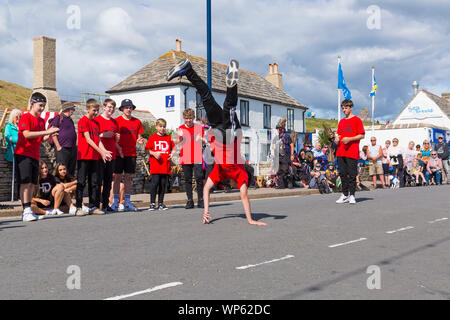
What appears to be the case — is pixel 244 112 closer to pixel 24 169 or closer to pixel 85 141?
pixel 85 141

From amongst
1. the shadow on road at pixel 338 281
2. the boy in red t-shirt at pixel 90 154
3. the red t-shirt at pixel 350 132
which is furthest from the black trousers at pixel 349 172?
the shadow on road at pixel 338 281

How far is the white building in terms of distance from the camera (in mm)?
33625

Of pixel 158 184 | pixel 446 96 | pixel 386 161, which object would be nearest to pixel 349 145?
pixel 158 184

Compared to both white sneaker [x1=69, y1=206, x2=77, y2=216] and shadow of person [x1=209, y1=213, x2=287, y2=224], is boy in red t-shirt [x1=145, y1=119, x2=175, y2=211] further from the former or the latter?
shadow of person [x1=209, y1=213, x2=287, y2=224]

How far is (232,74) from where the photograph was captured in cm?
672

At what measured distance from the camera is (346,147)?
10.7 meters

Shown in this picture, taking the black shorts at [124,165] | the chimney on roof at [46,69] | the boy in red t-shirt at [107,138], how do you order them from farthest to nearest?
the chimney on roof at [46,69] < the black shorts at [124,165] < the boy in red t-shirt at [107,138]

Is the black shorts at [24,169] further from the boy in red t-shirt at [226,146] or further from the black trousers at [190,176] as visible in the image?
the black trousers at [190,176]

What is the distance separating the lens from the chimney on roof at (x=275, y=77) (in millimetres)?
45125

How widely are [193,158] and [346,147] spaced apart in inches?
136

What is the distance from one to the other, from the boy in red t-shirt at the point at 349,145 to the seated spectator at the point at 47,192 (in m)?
6.07

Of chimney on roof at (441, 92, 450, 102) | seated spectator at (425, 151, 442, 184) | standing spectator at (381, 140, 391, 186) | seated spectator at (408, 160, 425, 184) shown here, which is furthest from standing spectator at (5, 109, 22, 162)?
chimney on roof at (441, 92, 450, 102)
